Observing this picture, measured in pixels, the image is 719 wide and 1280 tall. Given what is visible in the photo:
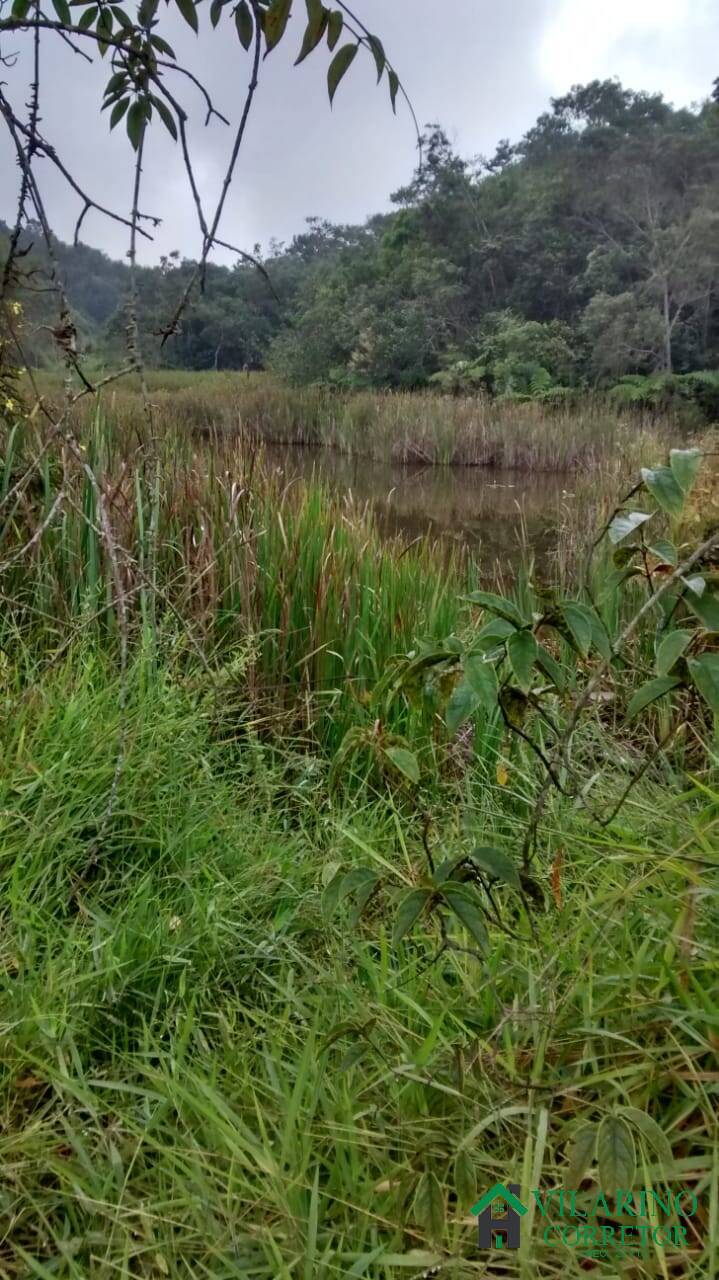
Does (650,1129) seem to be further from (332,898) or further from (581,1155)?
(332,898)

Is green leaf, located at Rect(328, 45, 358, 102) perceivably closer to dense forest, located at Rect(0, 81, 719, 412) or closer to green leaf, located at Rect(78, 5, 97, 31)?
green leaf, located at Rect(78, 5, 97, 31)

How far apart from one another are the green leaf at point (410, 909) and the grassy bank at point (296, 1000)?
9cm

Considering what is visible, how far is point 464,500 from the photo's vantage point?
10.8 meters

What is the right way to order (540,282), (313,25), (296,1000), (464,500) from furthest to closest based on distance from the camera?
(540,282)
(464,500)
(296,1000)
(313,25)

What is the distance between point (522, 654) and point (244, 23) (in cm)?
75

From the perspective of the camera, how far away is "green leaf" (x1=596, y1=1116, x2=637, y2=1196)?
0.65 meters

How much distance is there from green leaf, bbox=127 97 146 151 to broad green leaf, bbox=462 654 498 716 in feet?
2.52

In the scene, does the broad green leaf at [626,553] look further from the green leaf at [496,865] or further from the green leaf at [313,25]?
the green leaf at [313,25]

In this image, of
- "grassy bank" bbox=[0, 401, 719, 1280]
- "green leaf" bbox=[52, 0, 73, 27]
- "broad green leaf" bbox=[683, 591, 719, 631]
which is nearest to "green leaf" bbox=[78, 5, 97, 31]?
"green leaf" bbox=[52, 0, 73, 27]

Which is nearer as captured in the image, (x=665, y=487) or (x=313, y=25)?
(x=313, y=25)

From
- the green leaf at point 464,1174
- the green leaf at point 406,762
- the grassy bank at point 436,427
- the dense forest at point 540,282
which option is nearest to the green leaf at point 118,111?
the green leaf at point 406,762

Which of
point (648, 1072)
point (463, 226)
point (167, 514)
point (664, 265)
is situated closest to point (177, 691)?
point (167, 514)

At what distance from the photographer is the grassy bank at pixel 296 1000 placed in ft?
2.65

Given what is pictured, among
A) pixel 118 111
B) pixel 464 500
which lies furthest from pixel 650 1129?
pixel 464 500
